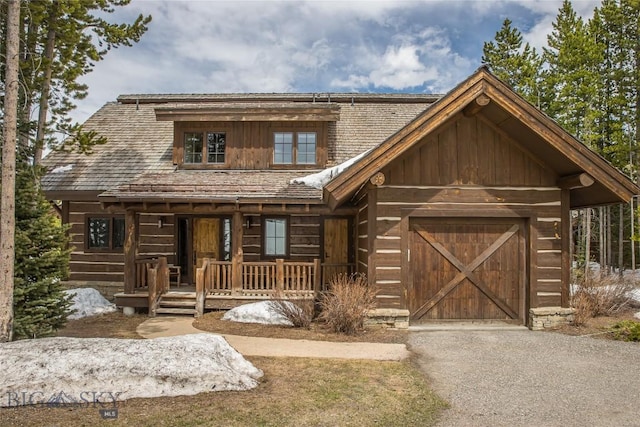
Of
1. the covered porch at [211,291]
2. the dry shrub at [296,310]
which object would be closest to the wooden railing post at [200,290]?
the covered porch at [211,291]

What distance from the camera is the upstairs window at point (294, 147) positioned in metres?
14.7

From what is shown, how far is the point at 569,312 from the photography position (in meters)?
9.34

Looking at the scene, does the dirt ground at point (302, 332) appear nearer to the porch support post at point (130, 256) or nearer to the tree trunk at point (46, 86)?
the porch support post at point (130, 256)

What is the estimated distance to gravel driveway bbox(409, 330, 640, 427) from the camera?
475 cm

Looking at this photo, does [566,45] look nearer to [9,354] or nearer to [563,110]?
[563,110]

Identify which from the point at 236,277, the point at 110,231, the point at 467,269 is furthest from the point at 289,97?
the point at 467,269

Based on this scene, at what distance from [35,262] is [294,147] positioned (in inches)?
362

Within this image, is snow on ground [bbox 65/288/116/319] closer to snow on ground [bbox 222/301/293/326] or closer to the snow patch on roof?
snow on ground [bbox 222/301/293/326]

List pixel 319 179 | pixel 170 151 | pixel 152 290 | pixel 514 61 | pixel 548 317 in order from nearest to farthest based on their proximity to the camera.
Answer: pixel 548 317, pixel 152 290, pixel 319 179, pixel 170 151, pixel 514 61

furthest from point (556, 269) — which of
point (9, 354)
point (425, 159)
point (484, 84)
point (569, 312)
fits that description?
point (9, 354)

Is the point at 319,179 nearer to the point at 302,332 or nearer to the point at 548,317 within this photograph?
the point at 302,332

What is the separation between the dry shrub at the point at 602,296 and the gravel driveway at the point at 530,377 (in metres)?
1.94

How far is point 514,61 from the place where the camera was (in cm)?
2886

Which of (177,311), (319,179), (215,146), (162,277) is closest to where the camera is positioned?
(177,311)
